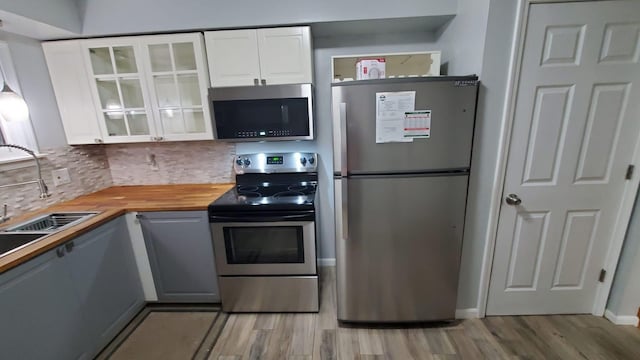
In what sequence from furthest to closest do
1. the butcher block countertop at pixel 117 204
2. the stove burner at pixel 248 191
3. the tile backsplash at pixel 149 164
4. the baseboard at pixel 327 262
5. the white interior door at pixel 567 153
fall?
1. the baseboard at pixel 327 262
2. the tile backsplash at pixel 149 164
3. the stove burner at pixel 248 191
4. the white interior door at pixel 567 153
5. the butcher block countertop at pixel 117 204

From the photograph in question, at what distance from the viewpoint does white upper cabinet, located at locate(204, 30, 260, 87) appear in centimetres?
187

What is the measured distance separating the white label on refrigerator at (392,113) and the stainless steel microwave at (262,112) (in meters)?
0.60

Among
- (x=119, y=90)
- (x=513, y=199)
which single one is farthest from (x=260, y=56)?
(x=513, y=199)

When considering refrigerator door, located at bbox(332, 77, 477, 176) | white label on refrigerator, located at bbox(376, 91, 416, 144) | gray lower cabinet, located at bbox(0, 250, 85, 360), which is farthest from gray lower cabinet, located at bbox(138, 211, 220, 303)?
white label on refrigerator, located at bbox(376, 91, 416, 144)

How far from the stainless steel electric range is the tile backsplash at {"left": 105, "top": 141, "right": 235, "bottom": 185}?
0.51 meters

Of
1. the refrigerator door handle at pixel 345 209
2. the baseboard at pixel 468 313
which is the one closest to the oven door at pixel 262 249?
the refrigerator door handle at pixel 345 209

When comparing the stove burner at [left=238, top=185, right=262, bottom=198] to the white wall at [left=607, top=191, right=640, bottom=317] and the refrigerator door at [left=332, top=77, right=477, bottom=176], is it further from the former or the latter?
the white wall at [left=607, top=191, right=640, bottom=317]

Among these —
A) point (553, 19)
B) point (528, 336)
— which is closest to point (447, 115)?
point (553, 19)

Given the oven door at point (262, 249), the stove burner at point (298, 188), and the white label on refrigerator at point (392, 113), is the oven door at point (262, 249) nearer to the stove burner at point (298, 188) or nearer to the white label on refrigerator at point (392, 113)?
the stove burner at point (298, 188)

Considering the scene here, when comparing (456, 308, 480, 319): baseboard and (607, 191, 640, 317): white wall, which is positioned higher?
(607, 191, 640, 317): white wall

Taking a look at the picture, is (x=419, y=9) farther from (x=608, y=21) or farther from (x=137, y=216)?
(x=137, y=216)

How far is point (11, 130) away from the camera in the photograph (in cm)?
179

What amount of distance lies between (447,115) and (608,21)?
1032 mm

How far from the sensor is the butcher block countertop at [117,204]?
131 centimetres
